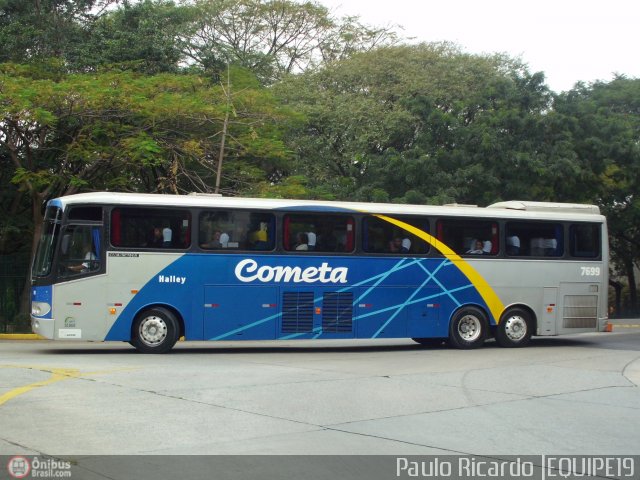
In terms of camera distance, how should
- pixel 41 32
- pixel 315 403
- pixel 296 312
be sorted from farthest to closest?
pixel 41 32, pixel 296 312, pixel 315 403

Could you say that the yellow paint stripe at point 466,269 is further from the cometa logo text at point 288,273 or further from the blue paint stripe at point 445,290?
the cometa logo text at point 288,273

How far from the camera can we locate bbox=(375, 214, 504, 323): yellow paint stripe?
1912 cm

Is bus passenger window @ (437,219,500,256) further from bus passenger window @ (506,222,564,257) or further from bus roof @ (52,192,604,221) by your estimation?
bus passenger window @ (506,222,564,257)

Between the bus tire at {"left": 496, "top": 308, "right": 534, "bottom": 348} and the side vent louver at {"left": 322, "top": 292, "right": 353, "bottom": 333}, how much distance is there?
3861mm

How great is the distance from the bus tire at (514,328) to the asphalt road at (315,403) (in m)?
1.93

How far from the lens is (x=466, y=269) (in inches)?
771

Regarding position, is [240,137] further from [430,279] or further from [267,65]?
[267,65]

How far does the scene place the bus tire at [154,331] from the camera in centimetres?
1750

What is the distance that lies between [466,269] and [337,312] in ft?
10.7

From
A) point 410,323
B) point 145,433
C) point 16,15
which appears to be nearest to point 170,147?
point 16,15

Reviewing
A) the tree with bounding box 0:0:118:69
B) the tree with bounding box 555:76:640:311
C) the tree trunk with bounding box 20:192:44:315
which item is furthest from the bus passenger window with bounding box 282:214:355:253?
the tree with bounding box 555:76:640:311

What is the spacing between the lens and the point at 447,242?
19.4 metres

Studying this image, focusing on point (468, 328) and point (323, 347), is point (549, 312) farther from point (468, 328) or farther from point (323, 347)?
point (323, 347)

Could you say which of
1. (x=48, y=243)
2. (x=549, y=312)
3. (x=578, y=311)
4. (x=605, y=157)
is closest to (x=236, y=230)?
(x=48, y=243)
